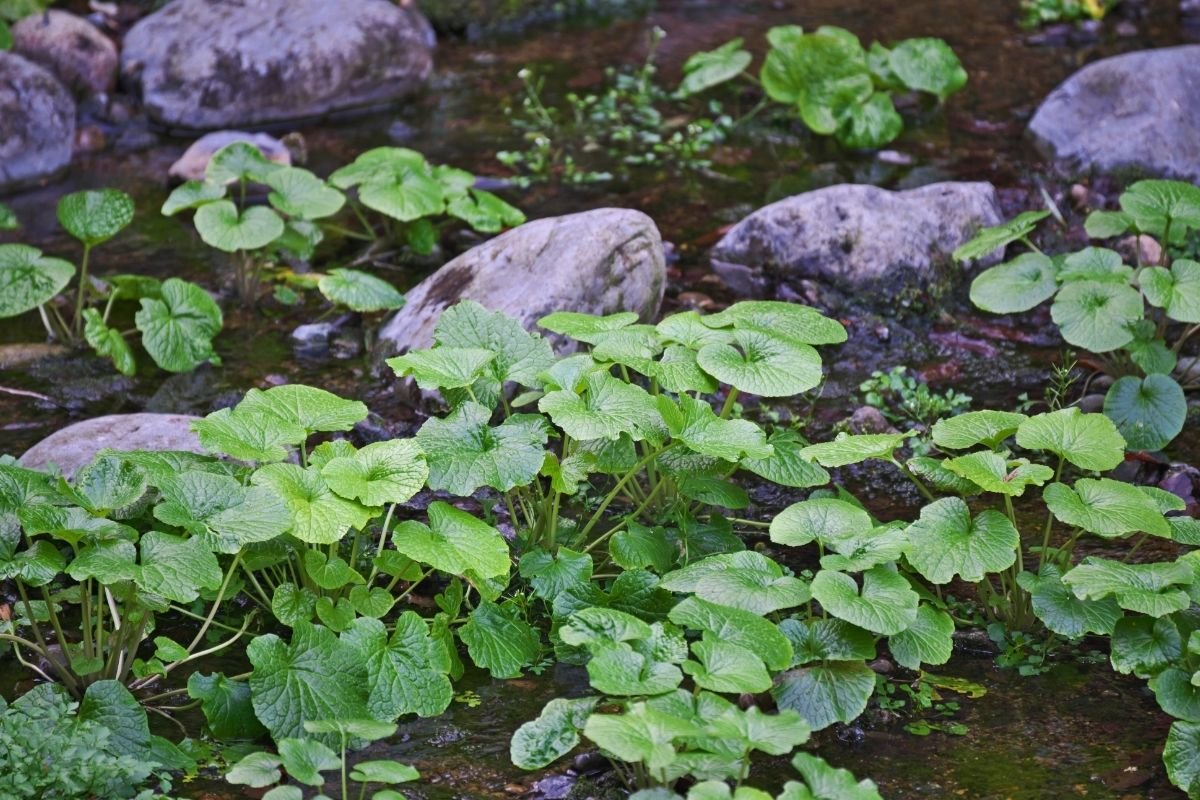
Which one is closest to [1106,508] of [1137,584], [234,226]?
[1137,584]

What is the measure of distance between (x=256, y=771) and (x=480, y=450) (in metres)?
1.01

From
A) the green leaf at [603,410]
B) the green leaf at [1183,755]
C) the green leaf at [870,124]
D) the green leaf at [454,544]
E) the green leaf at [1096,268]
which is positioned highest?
the green leaf at [603,410]

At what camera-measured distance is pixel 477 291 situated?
4.79 m

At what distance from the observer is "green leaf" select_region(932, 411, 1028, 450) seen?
3504 millimetres

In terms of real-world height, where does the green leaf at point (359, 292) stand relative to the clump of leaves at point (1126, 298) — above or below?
above

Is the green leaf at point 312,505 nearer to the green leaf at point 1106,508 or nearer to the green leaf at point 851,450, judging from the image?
the green leaf at point 851,450

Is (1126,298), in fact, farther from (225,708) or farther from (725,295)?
(225,708)

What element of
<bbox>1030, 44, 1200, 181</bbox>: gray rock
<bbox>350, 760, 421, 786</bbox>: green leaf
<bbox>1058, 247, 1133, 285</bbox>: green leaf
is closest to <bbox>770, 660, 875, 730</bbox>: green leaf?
<bbox>350, 760, 421, 786</bbox>: green leaf

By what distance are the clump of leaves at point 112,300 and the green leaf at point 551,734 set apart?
8.33ft

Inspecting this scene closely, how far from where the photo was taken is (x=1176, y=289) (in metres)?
4.34

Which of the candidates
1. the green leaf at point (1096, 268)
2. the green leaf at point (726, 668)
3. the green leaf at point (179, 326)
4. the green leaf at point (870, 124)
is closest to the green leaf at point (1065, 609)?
the green leaf at point (726, 668)

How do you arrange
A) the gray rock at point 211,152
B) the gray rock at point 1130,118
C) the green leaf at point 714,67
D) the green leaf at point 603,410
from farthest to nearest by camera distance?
the green leaf at point 714,67 < the gray rock at point 211,152 < the gray rock at point 1130,118 < the green leaf at point 603,410

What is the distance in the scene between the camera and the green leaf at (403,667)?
304cm

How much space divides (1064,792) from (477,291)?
2739 mm
